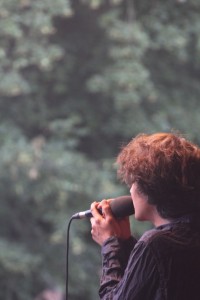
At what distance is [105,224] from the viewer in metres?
1.31

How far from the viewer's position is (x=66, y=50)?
3.55m

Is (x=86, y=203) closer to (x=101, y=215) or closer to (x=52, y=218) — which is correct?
(x=52, y=218)

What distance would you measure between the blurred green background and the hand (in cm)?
195

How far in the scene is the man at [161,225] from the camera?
1164 mm

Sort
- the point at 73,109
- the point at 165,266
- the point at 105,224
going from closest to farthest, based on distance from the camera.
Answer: the point at 165,266, the point at 105,224, the point at 73,109

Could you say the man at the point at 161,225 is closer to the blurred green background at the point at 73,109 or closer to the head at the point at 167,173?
the head at the point at 167,173

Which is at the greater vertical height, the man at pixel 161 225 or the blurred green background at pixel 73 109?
the blurred green background at pixel 73 109

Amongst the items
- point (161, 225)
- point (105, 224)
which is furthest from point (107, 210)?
point (161, 225)

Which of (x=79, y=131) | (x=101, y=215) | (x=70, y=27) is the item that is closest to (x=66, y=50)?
(x=70, y=27)

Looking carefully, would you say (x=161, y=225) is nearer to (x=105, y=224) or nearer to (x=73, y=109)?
(x=105, y=224)

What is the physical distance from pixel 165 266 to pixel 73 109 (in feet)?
8.11

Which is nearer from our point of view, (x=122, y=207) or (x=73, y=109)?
(x=122, y=207)

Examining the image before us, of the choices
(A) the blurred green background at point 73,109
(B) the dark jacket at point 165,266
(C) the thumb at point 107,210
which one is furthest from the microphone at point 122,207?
(A) the blurred green background at point 73,109

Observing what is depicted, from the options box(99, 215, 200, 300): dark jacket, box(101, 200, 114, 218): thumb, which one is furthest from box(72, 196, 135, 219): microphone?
box(99, 215, 200, 300): dark jacket
